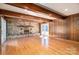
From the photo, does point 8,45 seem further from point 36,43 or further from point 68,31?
point 68,31

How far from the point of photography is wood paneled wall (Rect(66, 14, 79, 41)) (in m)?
2.95

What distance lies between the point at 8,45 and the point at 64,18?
1782 millimetres

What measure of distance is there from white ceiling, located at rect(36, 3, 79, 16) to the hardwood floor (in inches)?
33.1

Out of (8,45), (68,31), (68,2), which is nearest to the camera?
(68,2)

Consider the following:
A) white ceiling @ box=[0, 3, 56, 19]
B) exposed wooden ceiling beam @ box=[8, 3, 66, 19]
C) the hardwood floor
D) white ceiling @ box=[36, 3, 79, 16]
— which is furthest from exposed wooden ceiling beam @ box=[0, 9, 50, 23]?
the hardwood floor

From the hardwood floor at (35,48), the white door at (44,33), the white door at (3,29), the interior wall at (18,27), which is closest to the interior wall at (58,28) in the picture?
the white door at (44,33)

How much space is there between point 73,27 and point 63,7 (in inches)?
25.4

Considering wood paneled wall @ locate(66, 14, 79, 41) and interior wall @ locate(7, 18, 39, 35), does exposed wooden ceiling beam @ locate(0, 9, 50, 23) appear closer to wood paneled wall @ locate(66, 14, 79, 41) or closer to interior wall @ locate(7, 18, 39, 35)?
interior wall @ locate(7, 18, 39, 35)

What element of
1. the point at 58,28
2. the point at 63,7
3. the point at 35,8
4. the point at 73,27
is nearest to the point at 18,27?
the point at 35,8

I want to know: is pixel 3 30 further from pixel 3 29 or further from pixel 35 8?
pixel 35 8

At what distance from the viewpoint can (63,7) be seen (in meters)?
2.89

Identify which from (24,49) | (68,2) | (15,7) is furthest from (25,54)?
(68,2)

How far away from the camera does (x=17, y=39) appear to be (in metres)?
2.95

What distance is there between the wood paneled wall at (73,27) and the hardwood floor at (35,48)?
181 millimetres
